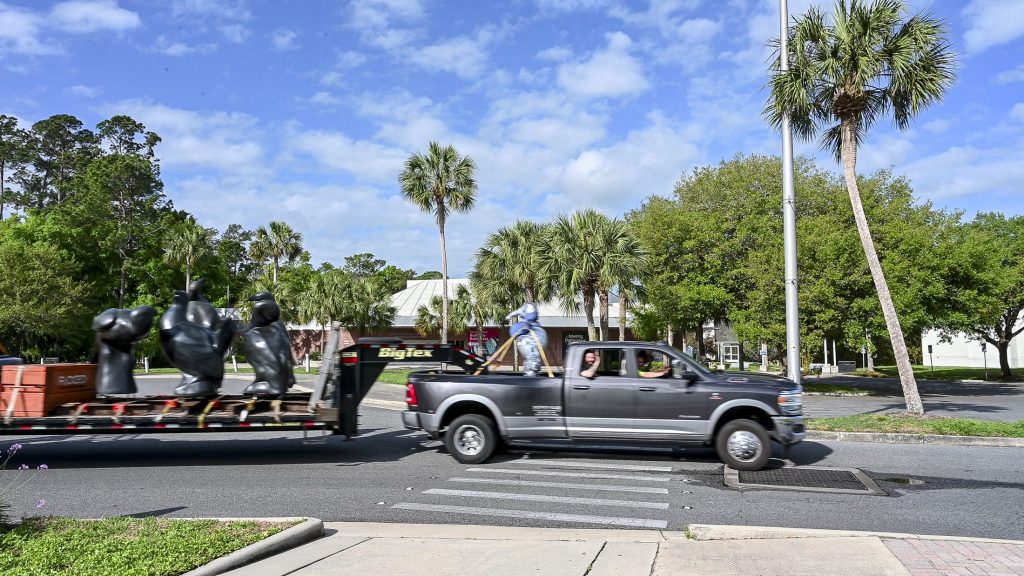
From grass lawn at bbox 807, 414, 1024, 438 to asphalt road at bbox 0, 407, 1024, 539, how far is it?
88cm

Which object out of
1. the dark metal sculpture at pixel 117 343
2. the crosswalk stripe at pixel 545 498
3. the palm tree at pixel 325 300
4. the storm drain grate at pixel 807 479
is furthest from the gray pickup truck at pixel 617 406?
the palm tree at pixel 325 300

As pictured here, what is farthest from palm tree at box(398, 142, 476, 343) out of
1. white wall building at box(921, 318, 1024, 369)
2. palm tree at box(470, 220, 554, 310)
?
white wall building at box(921, 318, 1024, 369)

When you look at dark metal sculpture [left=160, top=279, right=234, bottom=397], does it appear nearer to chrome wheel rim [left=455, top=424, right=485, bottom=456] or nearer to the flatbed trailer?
the flatbed trailer

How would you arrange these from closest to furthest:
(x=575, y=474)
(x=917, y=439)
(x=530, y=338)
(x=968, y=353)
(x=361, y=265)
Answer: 1. (x=575, y=474)
2. (x=530, y=338)
3. (x=917, y=439)
4. (x=968, y=353)
5. (x=361, y=265)

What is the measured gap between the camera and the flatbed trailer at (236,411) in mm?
9883

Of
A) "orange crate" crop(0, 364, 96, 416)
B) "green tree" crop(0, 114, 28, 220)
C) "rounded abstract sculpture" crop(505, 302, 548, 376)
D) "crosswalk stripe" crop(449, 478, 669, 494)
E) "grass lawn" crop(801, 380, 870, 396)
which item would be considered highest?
"green tree" crop(0, 114, 28, 220)

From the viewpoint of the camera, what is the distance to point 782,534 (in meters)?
6.06

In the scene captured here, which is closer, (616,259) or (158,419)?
(158,419)

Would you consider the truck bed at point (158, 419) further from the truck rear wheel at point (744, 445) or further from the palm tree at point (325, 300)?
the palm tree at point (325, 300)

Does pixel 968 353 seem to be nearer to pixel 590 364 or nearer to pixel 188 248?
pixel 590 364

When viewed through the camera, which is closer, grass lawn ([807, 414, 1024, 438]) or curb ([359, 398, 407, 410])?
grass lawn ([807, 414, 1024, 438])

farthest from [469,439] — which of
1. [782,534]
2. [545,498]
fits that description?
[782,534]

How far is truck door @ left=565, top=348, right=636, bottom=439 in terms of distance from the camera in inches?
393

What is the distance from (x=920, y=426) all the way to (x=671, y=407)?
6.14m
